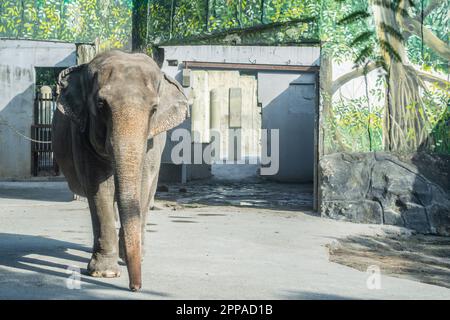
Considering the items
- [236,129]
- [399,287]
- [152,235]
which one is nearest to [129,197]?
[399,287]

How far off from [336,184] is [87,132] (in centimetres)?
660

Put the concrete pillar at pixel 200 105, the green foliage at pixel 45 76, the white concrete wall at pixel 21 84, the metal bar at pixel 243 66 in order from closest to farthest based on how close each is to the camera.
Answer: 1. the metal bar at pixel 243 66
2. the white concrete wall at pixel 21 84
3. the green foliage at pixel 45 76
4. the concrete pillar at pixel 200 105

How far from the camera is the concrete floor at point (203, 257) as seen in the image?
22.5ft

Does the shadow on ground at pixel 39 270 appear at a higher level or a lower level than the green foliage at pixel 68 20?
lower

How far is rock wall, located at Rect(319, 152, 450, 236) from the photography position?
1280 centimetres

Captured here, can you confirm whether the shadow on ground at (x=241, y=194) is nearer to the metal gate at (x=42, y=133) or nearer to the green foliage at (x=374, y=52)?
the green foliage at (x=374, y=52)

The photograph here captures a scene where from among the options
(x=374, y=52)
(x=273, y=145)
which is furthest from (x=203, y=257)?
(x=273, y=145)

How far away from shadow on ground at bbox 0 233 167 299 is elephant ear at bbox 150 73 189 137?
1.39 m

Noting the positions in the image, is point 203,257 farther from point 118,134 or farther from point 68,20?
point 68,20

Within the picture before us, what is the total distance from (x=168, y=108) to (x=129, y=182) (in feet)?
3.75

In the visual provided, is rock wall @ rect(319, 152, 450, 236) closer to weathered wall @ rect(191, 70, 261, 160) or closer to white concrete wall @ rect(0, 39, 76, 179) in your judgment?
white concrete wall @ rect(0, 39, 76, 179)

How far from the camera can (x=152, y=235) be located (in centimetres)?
1066

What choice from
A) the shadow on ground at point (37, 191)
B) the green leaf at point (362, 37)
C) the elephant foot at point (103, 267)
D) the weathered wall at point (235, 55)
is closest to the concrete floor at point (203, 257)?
the elephant foot at point (103, 267)

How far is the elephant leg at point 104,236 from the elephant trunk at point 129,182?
1.06 metres
